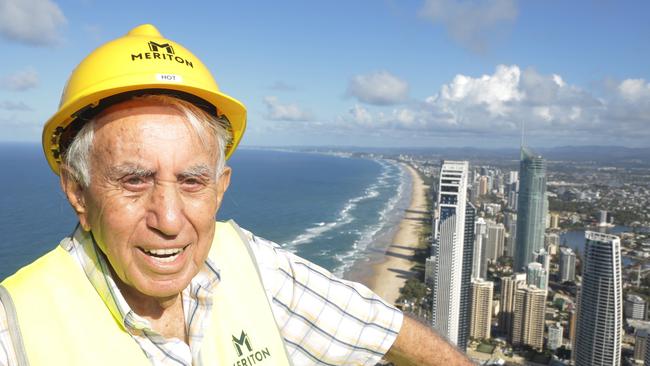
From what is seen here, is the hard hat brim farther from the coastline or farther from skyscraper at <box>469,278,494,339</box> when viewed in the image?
skyscraper at <box>469,278,494,339</box>

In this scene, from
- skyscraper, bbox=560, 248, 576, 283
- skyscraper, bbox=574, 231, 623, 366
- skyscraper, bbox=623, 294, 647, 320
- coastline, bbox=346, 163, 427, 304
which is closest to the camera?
skyscraper, bbox=574, 231, 623, 366

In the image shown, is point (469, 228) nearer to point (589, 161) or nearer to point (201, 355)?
point (201, 355)

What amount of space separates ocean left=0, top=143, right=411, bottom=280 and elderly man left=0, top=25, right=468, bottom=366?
37.3 ft

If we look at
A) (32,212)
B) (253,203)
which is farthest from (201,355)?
(253,203)

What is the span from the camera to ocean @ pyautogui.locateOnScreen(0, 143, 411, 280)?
18.5 metres

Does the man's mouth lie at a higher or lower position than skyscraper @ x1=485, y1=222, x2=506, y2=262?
higher

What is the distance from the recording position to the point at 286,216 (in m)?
27.6

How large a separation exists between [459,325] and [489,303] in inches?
53.9

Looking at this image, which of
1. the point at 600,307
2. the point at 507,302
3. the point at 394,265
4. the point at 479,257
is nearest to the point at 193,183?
the point at 600,307

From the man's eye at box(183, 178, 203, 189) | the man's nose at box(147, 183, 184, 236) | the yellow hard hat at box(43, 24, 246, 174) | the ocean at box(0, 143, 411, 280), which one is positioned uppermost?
the yellow hard hat at box(43, 24, 246, 174)

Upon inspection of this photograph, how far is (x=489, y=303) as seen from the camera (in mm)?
17078

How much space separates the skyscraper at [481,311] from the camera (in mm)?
16766

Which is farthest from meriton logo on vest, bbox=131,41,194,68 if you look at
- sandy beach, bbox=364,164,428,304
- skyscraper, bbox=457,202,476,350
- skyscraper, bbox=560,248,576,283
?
skyscraper, bbox=560,248,576,283

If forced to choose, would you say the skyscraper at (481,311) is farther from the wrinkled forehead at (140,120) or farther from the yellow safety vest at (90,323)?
the wrinkled forehead at (140,120)
